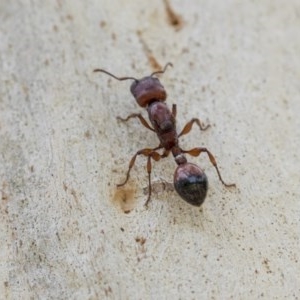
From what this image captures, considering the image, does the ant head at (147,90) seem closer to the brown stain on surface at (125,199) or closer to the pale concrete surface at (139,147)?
the pale concrete surface at (139,147)

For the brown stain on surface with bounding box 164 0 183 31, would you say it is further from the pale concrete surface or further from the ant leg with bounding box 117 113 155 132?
the ant leg with bounding box 117 113 155 132

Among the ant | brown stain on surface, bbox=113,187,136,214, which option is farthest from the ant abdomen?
brown stain on surface, bbox=113,187,136,214

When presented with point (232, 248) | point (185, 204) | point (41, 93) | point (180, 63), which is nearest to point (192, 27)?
point (180, 63)

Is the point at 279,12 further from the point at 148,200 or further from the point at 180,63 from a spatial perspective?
the point at 148,200

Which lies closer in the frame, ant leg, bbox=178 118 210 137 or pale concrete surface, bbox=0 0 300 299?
pale concrete surface, bbox=0 0 300 299

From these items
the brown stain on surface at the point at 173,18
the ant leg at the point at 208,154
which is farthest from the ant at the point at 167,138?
the brown stain on surface at the point at 173,18

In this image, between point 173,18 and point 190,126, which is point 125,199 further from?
point 173,18

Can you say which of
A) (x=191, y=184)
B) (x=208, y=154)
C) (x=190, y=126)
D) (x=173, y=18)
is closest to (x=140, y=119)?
(x=190, y=126)
